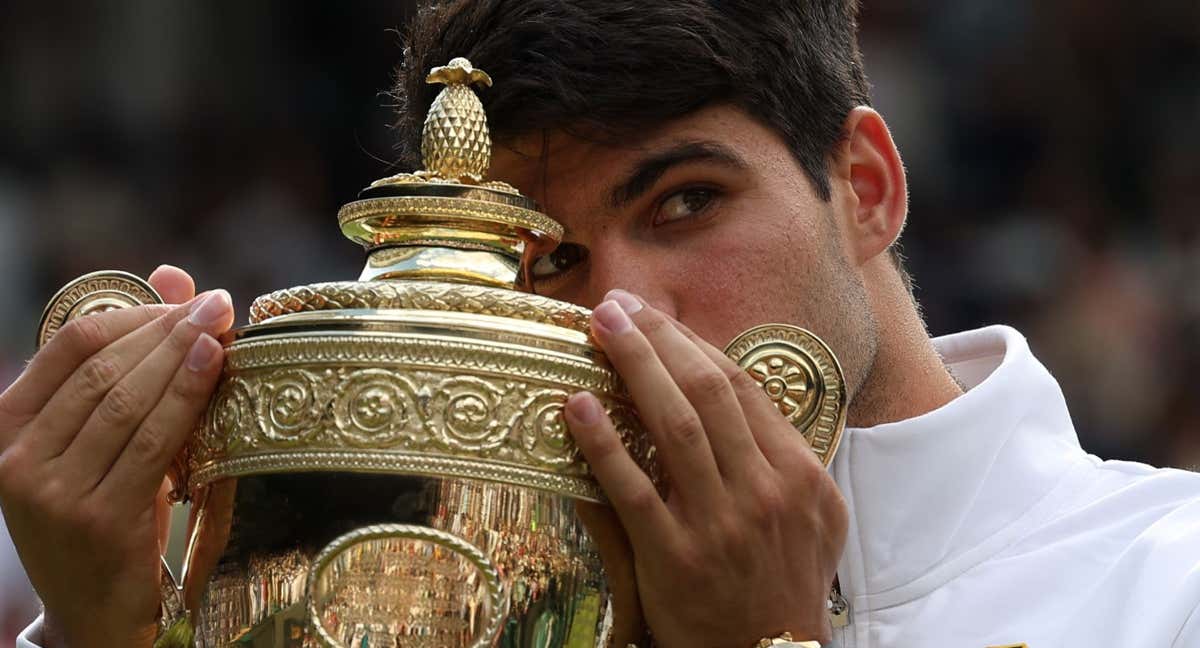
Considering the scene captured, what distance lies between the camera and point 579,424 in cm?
196

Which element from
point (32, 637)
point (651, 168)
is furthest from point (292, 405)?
point (651, 168)

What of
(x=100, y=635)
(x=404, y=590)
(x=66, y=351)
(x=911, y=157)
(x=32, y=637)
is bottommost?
(x=911, y=157)

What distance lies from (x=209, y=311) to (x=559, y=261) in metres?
0.86

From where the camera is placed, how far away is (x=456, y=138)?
2186 millimetres

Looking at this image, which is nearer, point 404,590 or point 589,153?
point 404,590

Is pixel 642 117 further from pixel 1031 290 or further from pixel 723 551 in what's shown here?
pixel 1031 290

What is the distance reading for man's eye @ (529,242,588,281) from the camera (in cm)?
281

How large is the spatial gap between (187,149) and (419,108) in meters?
5.86

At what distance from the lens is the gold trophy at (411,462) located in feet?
6.26

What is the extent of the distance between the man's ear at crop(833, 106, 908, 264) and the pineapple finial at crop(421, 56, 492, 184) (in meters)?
1.10

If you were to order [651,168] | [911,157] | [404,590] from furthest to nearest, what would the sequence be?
[911,157]
[651,168]
[404,590]

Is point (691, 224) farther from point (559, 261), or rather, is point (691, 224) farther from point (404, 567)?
point (404, 567)

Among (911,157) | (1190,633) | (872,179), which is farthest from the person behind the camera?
(911,157)

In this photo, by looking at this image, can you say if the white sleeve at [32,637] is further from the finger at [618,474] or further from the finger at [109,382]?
the finger at [618,474]
